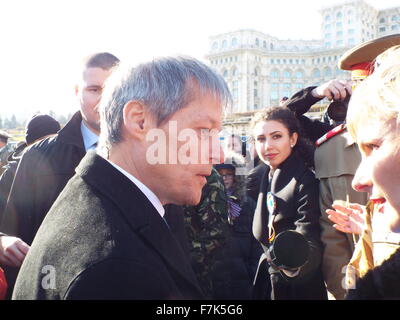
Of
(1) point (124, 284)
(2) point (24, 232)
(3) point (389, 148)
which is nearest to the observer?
(1) point (124, 284)

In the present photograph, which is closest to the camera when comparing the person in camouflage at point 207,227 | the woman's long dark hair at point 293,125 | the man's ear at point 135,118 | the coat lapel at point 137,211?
the coat lapel at point 137,211

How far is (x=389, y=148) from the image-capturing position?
1.60 m

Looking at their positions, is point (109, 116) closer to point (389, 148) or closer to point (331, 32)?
point (389, 148)

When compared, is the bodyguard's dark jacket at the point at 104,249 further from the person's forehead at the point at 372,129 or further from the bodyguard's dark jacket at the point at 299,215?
the bodyguard's dark jacket at the point at 299,215

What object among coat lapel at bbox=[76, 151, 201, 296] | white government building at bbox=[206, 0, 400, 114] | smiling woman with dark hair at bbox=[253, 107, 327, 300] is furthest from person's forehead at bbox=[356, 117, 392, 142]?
white government building at bbox=[206, 0, 400, 114]

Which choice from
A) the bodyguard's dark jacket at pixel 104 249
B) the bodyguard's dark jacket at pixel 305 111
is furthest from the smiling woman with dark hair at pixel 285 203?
the bodyguard's dark jacket at pixel 104 249

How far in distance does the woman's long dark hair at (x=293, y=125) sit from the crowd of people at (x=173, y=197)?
0.53 meters

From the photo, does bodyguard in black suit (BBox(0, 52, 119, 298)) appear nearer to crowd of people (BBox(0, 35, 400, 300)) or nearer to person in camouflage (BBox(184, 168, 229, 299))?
crowd of people (BBox(0, 35, 400, 300))

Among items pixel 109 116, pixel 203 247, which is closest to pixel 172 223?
pixel 203 247

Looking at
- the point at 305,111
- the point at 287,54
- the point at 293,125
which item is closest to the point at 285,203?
the point at 293,125

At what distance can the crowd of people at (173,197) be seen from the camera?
1.38m

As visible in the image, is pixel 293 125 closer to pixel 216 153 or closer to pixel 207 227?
pixel 207 227

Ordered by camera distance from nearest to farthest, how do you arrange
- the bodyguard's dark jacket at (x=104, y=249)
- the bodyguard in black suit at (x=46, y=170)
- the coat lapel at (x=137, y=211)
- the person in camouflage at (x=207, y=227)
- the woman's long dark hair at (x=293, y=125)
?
the bodyguard's dark jacket at (x=104, y=249) < the coat lapel at (x=137, y=211) < the bodyguard in black suit at (x=46, y=170) < the person in camouflage at (x=207, y=227) < the woman's long dark hair at (x=293, y=125)
